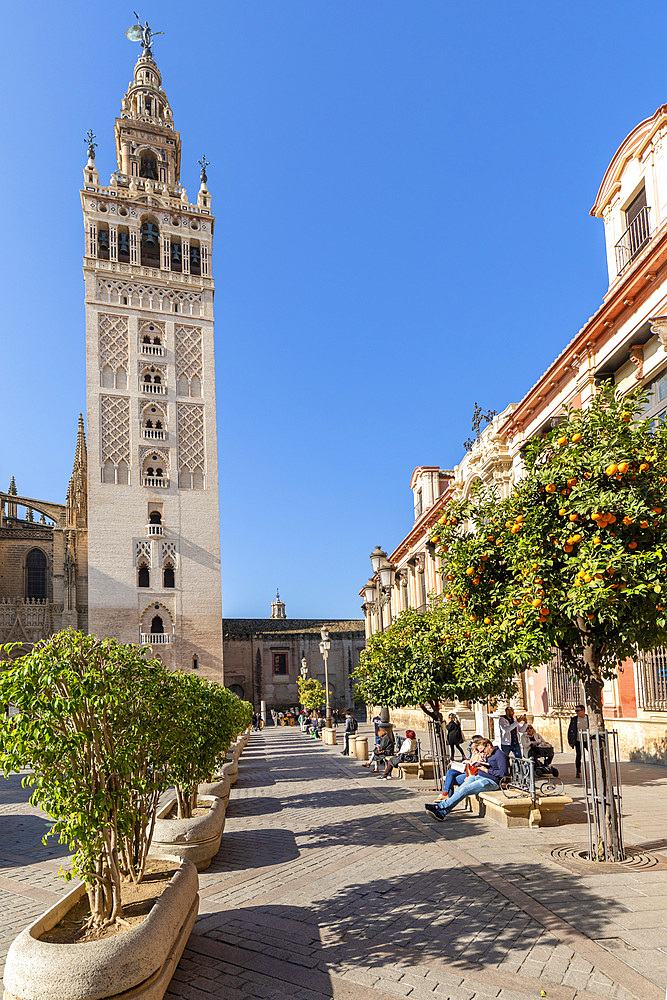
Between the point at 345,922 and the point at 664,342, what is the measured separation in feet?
39.7

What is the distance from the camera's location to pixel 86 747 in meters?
5.03

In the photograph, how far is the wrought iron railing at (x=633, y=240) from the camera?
1664cm

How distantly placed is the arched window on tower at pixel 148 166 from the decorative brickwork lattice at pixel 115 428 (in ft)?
63.9

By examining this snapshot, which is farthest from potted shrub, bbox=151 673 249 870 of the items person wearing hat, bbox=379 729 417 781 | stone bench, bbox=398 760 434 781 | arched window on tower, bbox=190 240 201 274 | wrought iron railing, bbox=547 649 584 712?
arched window on tower, bbox=190 240 201 274

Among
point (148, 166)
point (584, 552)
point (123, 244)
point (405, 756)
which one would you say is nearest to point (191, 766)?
point (584, 552)

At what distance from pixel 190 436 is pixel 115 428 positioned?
15.2ft

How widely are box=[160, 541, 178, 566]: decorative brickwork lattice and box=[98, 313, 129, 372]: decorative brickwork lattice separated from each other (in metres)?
11.5

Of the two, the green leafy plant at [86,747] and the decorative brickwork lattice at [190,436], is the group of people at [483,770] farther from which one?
the decorative brickwork lattice at [190,436]

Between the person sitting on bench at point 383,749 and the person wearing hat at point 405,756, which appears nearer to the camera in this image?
the person wearing hat at point 405,756

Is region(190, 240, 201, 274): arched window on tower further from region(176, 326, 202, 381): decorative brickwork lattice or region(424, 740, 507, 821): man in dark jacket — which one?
region(424, 740, 507, 821): man in dark jacket

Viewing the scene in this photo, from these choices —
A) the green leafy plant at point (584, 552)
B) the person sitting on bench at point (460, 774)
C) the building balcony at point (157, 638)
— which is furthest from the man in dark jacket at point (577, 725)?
the building balcony at point (157, 638)

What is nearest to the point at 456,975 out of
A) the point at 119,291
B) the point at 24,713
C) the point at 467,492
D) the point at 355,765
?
the point at 24,713

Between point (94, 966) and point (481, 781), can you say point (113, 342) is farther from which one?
point (94, 966)

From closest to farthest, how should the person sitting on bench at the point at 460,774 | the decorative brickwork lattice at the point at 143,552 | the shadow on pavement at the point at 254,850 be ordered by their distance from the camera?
the shadow on pavement at the point at 254,850
the person sitting on bench at the point at 460,774
the decorative brickwork lattice at the point at 143,552
